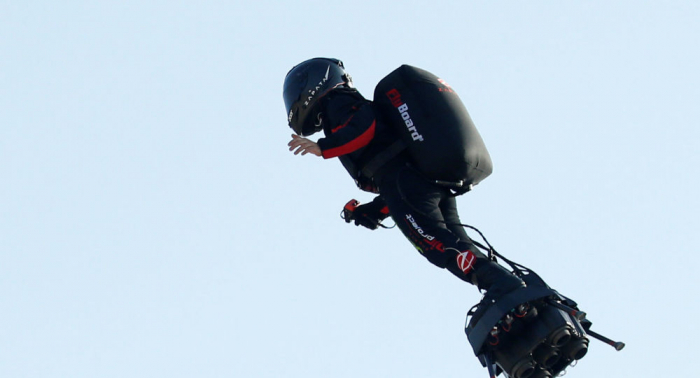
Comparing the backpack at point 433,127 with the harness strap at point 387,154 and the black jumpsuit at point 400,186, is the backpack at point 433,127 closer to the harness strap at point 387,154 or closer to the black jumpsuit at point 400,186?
the harness strap at point 387,154

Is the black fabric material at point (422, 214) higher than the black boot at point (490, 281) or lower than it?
higher

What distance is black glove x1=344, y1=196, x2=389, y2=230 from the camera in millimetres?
16516

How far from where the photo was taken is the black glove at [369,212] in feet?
54.2

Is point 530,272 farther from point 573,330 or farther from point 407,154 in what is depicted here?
point 407,154

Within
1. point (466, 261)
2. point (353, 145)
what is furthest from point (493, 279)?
point (353, 145)

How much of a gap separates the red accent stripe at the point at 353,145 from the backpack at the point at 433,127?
1.27 feet

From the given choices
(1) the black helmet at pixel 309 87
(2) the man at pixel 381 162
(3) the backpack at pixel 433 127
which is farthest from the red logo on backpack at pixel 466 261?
(1) the black helmet at pixel 309 87

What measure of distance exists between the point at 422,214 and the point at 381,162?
32.0 inches

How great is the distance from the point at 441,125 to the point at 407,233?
135 cm

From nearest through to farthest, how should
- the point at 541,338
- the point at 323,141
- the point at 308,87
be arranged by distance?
1. the point at 541,338
2. the point at 323,141
3. the point at 308,87

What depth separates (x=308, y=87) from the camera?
1578 centimetres

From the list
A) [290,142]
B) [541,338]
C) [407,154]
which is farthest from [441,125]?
[541,338]

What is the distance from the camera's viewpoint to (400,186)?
1505 centimetres

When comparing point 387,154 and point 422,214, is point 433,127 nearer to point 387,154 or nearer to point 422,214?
point 387,154
